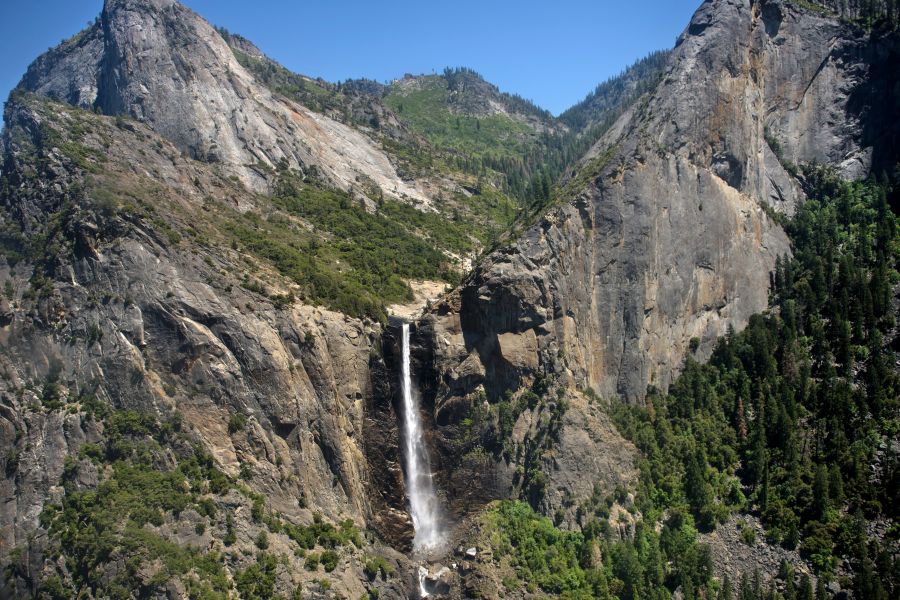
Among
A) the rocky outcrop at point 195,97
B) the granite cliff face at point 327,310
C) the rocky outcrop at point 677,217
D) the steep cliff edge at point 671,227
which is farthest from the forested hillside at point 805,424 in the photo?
the rocky outcrop at point 195,97

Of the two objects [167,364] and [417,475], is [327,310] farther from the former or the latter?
[417,475]

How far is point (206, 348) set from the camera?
68000 mm

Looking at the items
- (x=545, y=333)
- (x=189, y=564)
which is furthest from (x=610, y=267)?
(x=189, y=564)

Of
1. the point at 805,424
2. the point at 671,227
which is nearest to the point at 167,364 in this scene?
the point at 671,227

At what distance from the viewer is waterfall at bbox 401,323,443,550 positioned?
241 ft

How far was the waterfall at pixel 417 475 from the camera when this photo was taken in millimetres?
73500

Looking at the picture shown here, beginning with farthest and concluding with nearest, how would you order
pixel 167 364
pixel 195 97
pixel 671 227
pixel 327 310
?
pixel 195 97, pixel 671 227, pixel 327 310, pixel 167 364

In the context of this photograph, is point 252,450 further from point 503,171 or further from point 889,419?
point 503,171

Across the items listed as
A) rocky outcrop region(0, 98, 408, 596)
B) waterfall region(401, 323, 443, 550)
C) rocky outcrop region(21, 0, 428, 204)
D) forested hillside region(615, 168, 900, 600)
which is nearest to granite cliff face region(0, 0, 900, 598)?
rocky outcrop region(0, 98, 408, 596)

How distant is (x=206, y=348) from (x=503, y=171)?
135 metres

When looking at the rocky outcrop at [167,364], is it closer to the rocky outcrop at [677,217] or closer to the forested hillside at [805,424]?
the rocky outcrop at [677,217]

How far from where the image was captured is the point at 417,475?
250ft

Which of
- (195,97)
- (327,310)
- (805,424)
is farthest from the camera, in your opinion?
(195,97)

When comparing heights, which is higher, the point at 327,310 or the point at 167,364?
the point at 327,310
